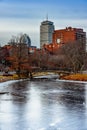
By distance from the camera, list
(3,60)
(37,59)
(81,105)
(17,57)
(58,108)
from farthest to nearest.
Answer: (37,59) < (3,60) < (17,57) < (81,105) < (58,108)

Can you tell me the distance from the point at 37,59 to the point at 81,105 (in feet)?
318

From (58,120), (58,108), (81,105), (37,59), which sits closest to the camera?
(58,120)

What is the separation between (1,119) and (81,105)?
747cm

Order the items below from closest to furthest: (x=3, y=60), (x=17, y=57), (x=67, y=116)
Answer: (x=67, y=116) → (x=17, y=57) → (x=3, y=60)

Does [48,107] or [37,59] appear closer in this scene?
[48,107]

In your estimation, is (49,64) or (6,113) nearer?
(6,113)

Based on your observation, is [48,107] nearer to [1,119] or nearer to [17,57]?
[1,119]

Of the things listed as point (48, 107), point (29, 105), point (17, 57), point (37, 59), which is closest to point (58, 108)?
point (48, 107)

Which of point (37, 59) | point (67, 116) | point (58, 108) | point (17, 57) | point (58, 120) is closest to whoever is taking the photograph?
point (58, 120)

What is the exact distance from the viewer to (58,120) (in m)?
18.9

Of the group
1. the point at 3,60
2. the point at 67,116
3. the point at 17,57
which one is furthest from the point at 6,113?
the point at 3,60

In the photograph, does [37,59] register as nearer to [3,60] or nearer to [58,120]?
[3,60]

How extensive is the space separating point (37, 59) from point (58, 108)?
9845 cm

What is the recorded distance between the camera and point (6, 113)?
21.1 metres
